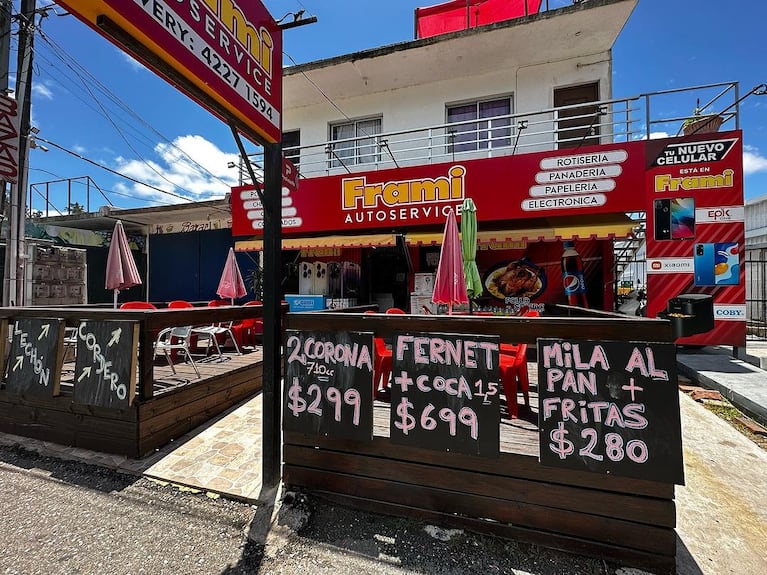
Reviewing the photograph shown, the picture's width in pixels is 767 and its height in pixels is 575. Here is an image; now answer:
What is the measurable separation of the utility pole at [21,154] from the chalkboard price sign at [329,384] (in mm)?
8446

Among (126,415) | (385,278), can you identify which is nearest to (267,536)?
(126,415)

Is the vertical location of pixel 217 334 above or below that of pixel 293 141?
below

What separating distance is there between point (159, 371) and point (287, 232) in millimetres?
5883

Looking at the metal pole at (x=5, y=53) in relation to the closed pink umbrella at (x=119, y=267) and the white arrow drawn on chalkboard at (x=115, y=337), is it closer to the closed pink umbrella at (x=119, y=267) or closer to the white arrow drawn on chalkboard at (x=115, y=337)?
the closed pink umbrella at (x=119, y=267)

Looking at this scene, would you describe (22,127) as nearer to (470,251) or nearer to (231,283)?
(231,283)

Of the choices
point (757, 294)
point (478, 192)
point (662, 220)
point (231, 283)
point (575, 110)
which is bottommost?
point (757, 294)

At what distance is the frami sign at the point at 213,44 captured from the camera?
170 cm

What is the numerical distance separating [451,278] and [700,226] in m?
5.81

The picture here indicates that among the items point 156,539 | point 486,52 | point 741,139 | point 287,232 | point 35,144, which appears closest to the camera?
point 156,539

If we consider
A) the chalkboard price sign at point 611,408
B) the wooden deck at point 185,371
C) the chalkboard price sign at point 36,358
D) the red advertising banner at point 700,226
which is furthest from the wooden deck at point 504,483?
the red advertising banner at point 700,226

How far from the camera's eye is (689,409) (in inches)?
191

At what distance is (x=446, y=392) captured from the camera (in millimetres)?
2527

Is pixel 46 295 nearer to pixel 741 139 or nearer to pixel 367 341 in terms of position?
pixel 367 341

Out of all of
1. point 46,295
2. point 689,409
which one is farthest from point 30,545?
point 46,295
